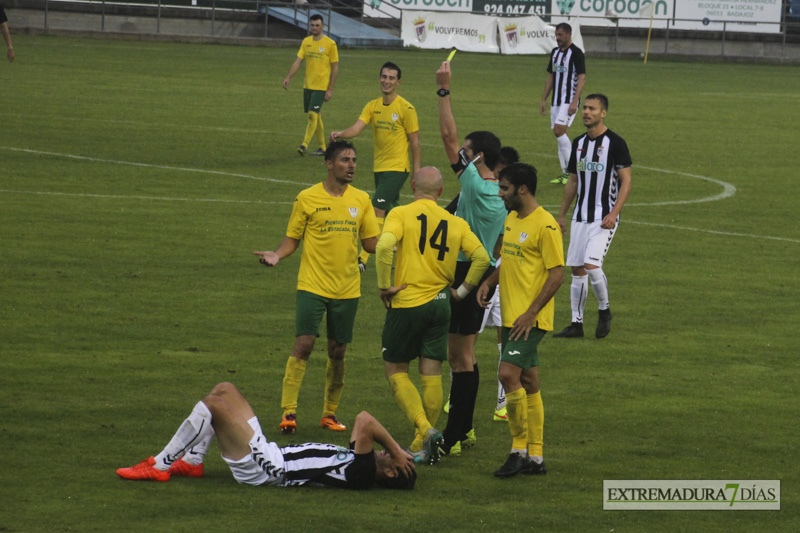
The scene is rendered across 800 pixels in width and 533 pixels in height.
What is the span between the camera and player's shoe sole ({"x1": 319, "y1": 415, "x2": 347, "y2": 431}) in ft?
31.0

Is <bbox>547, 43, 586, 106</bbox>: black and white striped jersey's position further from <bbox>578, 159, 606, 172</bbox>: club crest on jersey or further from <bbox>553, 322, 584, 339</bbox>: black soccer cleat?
<bbox>553, 322, 584, 339</bbox>: black soccer cleat

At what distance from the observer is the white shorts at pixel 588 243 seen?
1259 cm

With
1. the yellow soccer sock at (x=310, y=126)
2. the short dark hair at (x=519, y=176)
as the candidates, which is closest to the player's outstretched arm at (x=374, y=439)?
the short dark hair at (x=519, y=176)

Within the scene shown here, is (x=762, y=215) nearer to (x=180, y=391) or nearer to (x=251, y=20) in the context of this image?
(x=180, y=391)

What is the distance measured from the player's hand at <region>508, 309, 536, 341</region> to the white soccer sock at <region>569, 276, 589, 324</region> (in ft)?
14.2

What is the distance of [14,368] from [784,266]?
1021cm

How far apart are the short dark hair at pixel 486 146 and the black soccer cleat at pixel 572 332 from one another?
11.5ft

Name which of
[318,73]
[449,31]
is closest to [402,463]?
[318,73]

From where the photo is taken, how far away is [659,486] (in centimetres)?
841

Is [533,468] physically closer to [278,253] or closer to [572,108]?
[278,253]

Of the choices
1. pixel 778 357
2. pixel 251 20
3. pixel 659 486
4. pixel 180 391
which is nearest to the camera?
pixel 659 486

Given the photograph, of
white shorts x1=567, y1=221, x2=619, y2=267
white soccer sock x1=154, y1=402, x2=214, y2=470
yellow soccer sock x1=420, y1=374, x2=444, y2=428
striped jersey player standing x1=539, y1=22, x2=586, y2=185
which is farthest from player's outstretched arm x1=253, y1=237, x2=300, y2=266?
striped jersey player standing x1=539, y1=22, x2=586, y2=185

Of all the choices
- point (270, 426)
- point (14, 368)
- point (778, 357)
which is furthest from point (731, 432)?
point (14, 368)

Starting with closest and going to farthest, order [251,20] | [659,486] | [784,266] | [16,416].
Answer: [659,486] < [16,416] < [784,266] < [251,20]
